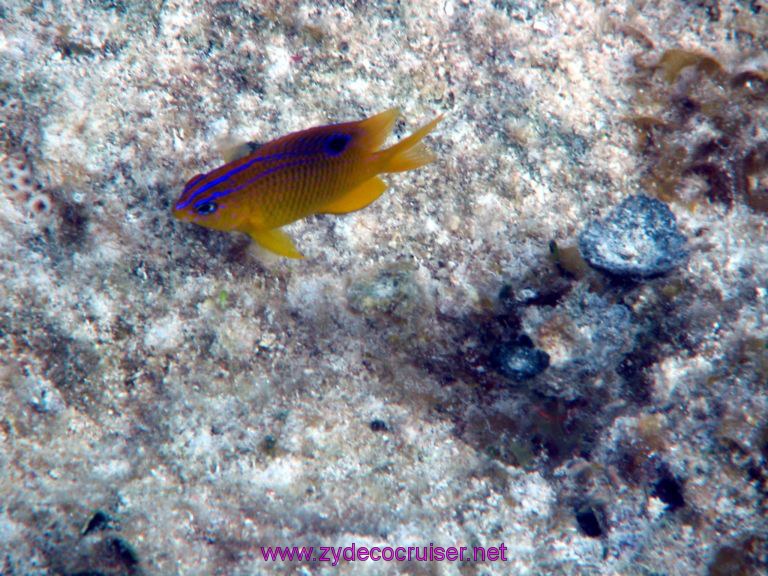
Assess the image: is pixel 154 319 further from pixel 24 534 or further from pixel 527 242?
pixel 527 242

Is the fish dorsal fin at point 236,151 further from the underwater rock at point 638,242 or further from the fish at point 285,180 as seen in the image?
the underwater rock at point 638,242

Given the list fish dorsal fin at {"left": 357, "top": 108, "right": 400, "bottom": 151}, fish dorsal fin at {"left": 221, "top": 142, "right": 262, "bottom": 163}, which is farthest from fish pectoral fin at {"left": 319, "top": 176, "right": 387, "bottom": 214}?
fish dorsal fin at {"left": 221, "top": 142, "right": 262, "bottom": 163}

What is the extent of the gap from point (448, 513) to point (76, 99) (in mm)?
3510

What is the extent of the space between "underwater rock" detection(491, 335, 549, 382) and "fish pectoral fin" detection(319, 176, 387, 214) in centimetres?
125

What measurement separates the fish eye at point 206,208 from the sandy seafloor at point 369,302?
0.69 metres

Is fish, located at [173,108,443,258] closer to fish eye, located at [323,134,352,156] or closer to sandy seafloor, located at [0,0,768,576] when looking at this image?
fish eye, located at [323,134,352,156]

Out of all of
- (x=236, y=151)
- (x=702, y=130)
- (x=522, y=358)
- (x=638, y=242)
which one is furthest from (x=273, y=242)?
(x=702, y=130)

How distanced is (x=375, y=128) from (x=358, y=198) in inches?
14.2

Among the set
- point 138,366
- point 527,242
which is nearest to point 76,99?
point 138,366

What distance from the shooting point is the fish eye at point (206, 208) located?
217cm

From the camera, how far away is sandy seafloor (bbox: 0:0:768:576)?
276 centimetres

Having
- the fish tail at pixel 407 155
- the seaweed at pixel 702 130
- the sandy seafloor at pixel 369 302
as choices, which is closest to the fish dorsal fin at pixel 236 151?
the sandy seafloor at pixel 369 302

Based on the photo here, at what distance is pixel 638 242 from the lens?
2.71 m

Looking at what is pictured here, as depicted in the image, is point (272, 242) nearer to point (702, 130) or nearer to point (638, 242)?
point (638, 242)
